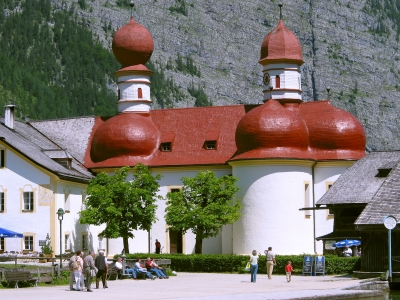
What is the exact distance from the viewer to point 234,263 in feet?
187

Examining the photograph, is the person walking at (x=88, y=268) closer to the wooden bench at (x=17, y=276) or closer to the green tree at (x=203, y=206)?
the wooden bench at (x=17, y=276)

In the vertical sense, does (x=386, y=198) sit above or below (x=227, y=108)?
below

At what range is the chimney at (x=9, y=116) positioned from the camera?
221ft

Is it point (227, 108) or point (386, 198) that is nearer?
point (386, 198)

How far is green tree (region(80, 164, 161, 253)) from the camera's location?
62.1 metres

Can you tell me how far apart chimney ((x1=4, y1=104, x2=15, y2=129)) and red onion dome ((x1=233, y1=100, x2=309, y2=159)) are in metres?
15.6

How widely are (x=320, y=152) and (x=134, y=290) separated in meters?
29.7

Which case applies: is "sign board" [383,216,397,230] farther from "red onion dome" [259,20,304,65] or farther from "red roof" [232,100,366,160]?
"red onion dome" [259,20,304,65]

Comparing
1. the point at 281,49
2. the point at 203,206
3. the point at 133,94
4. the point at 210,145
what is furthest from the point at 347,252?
the point at 133,94

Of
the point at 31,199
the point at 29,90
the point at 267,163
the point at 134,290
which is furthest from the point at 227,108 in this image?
the point at 29,90

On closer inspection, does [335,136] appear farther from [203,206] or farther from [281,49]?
→ [203,206]

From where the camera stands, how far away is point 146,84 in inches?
2911

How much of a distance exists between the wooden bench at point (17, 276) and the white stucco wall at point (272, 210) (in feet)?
81.8

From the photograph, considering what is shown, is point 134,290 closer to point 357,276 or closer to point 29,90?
point 357,276
